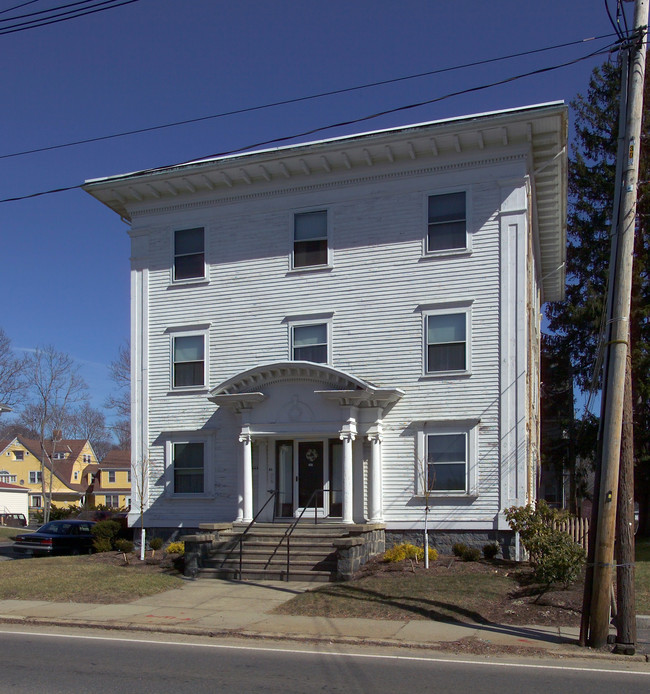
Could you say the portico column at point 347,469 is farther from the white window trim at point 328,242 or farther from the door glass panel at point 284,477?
the white window trim at point 328,242

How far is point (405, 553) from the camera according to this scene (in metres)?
18.1

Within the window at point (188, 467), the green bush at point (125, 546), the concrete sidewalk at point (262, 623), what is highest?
the window at point (188, 467)

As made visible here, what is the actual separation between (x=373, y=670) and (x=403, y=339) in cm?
1186

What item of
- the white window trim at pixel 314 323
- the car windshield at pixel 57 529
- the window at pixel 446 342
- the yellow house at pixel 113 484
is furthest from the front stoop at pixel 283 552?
the yellow house at pixel 113 484

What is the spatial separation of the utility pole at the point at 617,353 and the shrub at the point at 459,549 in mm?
7616

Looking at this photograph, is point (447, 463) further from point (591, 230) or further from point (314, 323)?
point (591, 230)

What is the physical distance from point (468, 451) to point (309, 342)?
5158mm

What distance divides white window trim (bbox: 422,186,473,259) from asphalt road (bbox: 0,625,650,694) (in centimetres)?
1176

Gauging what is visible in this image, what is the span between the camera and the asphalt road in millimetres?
8430

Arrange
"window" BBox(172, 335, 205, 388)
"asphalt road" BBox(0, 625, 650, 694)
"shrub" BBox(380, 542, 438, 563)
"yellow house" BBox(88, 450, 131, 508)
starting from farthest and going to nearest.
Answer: "yellow house" BBox(88, 450, 131, 508) < "window" BBox(172, 335, 205, 388) < "shrub" BBox(380, 542, 438, 563) < "asphalt road" BBox(0, 625, 650, 694)

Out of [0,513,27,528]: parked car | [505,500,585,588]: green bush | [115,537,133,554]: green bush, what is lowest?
[0,513,27,528]: parked car

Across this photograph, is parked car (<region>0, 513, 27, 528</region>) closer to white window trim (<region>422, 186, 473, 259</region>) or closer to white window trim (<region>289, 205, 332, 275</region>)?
white window trim (<region>289, 205, 332, 275</region>)

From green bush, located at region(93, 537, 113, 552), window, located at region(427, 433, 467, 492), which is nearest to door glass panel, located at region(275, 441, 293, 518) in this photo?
window, located at region(427, 433, 467, 492)

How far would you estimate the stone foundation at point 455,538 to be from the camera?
18.8 meters
